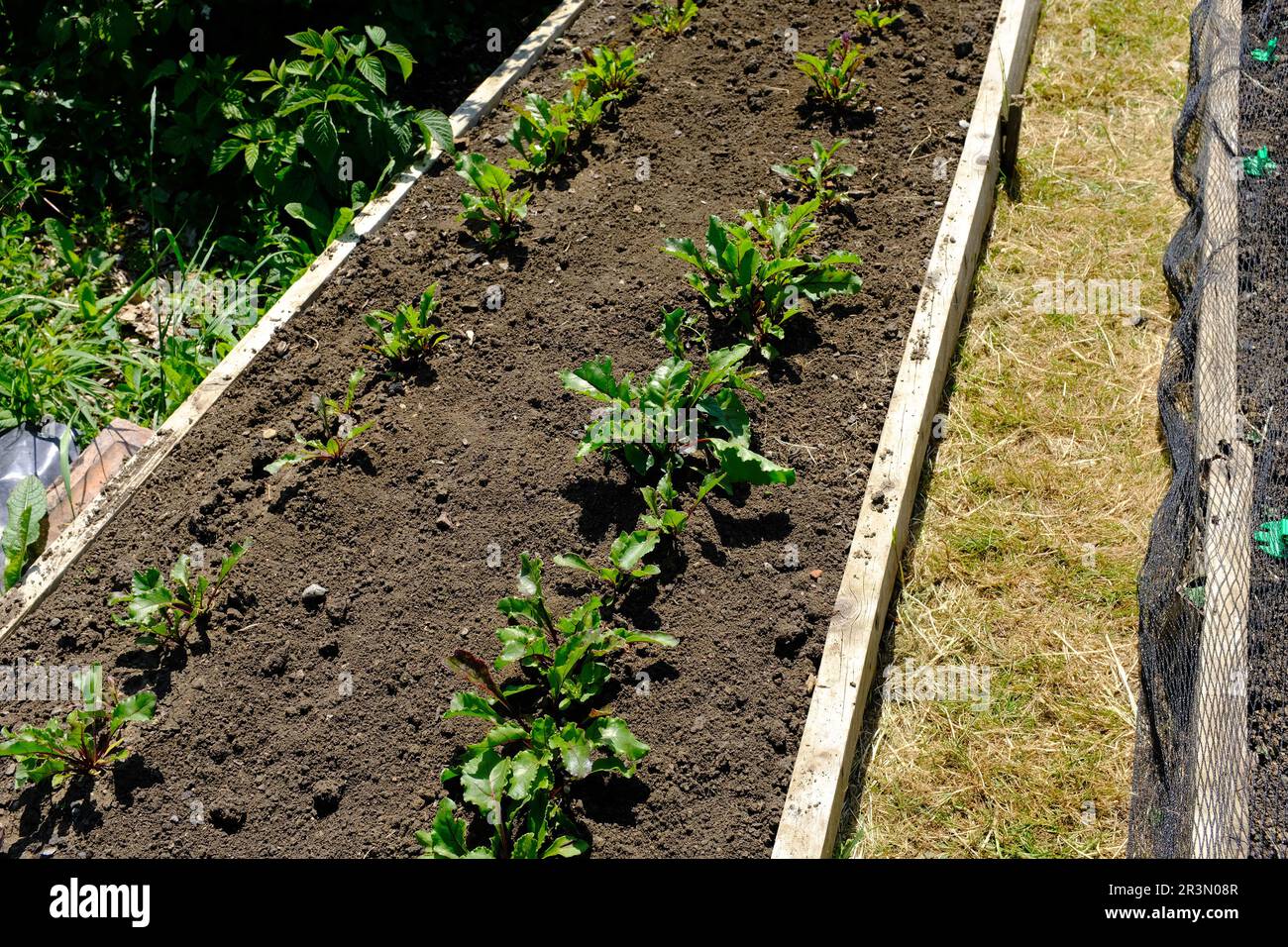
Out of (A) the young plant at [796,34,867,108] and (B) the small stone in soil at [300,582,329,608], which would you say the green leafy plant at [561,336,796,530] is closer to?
(B) the small stone in soil at [300,582,329,608]

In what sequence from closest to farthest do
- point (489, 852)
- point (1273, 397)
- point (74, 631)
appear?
point (489, 852) < point (74, 631) < point (1273, 397)

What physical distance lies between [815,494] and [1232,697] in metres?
1.15

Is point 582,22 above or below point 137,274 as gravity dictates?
above

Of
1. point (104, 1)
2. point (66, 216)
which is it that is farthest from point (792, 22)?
point (66, 216)

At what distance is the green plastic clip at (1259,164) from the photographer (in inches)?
151

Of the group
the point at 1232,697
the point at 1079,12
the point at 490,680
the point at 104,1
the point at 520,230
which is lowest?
the point at 490,680

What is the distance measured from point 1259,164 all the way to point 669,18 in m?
2.32

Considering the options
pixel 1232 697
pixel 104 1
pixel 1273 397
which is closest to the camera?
pixel 1232 697

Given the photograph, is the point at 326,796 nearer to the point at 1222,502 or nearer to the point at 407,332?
the point at 407,332

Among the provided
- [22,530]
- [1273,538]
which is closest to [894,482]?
[1273,538]

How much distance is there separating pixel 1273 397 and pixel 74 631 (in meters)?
3.55

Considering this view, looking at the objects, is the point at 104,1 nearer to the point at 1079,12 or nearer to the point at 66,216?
the point at 66,216

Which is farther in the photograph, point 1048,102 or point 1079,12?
point 1079,12

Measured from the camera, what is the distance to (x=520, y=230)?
386 centimetres
